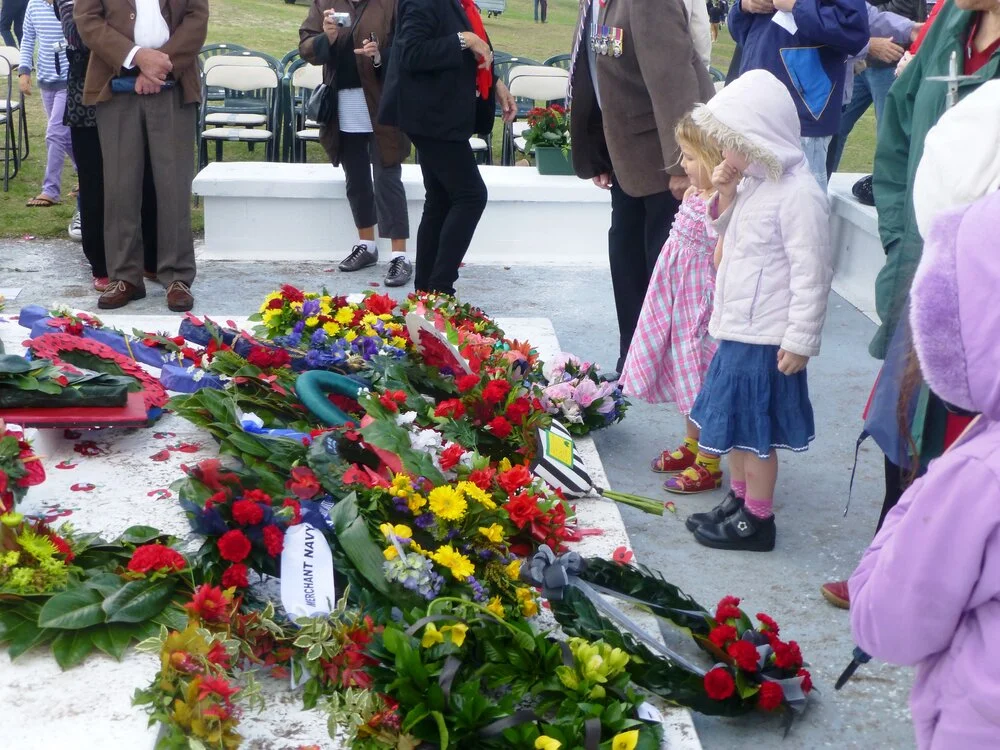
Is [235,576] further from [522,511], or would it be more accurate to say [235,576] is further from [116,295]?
[116,295]

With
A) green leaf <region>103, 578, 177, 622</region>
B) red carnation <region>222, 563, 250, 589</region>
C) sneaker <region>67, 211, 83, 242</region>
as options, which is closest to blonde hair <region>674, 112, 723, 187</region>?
red carnation <region>222, 563, 250, 589</region>

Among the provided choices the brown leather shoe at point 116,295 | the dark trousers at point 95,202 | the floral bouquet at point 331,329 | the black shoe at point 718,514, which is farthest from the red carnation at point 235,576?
the dark trousers at point 95,202

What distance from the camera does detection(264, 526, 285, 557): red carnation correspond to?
219 centimetres

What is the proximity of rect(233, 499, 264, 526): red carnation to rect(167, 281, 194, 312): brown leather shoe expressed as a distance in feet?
10.5

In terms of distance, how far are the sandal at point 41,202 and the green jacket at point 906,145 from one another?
602 cm

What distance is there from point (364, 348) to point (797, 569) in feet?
4.69

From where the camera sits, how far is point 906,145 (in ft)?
9.50

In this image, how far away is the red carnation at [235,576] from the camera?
2113mm

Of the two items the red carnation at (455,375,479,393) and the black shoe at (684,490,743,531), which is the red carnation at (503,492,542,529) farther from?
the black shoe at (684,490,743,531)

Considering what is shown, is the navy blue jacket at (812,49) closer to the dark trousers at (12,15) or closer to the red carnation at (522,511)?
the red carnation at (522,511)

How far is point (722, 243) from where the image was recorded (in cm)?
319

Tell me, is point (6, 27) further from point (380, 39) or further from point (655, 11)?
point (655, 11)

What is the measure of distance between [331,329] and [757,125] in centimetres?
144

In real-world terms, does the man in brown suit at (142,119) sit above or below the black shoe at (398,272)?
above
